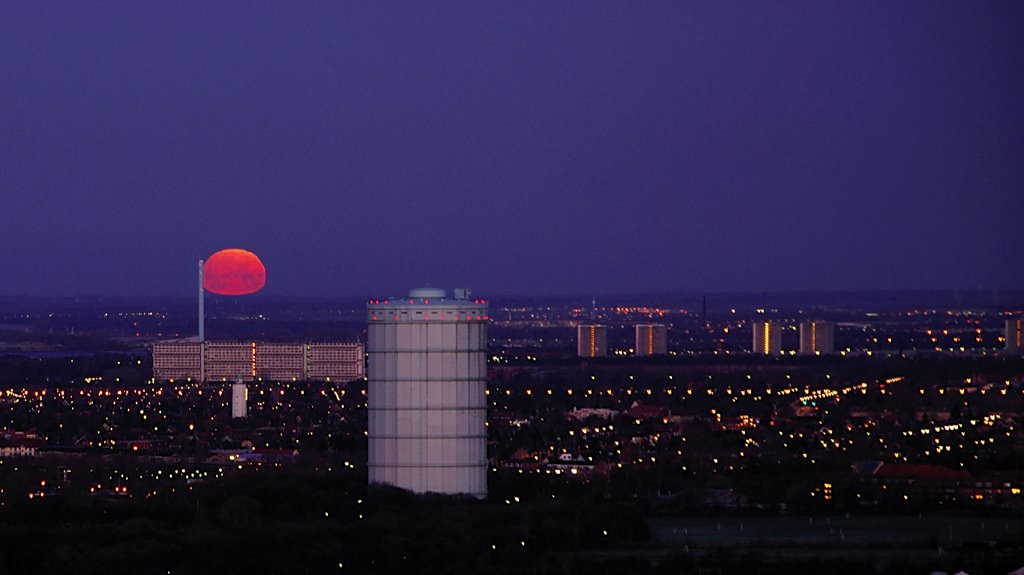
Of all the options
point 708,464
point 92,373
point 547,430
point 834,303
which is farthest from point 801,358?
point 708,464

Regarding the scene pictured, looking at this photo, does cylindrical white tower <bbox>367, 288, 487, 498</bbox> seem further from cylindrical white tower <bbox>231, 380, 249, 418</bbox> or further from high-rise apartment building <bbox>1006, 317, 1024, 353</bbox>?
cylindrical white tower <bbox>231, 380, 249, 418</bbox>

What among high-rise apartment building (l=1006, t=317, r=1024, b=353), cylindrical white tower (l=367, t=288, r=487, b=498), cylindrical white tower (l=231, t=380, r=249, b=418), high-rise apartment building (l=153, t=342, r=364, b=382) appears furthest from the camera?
high-rise apartment building (l=153, t=342, r=364, b=382)

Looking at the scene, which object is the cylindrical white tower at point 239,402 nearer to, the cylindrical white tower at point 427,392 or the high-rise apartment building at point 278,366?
the high-rise apartment building at point 278,366

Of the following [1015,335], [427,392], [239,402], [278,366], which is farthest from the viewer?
[278,366]

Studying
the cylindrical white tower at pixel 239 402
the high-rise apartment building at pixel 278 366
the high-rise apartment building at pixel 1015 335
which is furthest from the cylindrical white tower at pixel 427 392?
the high-rise apartment building at pixel 278 366

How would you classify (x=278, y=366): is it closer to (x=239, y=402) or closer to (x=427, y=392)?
(x=239, y=402)

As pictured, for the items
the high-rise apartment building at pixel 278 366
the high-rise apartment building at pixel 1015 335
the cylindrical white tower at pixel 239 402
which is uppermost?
the high-rise apartment building at pixel 1015 335

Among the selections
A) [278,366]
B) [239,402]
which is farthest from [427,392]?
[278,366]

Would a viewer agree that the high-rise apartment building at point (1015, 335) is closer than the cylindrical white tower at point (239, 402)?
Yes

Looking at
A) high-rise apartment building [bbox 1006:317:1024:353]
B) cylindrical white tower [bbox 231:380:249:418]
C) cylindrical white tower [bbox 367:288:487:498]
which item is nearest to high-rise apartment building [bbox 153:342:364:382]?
cylindrical white tower [bbox 231:380:249:418]
